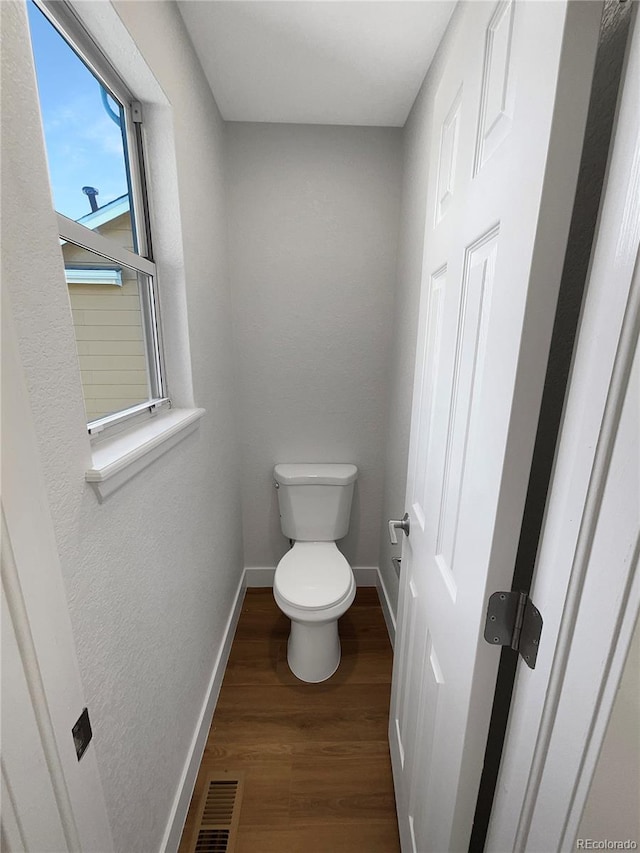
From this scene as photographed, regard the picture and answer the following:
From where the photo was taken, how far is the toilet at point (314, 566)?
4.74ft

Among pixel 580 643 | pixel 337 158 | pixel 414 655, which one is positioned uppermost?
pixel 337 158

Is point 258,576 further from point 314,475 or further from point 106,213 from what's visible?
point 106,213

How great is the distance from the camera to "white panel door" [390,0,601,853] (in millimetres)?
400

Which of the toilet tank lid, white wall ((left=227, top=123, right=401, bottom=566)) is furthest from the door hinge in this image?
white wall ((left=227, top=123, right=401, bottom=566))

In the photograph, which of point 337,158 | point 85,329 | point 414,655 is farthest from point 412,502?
point 337,158

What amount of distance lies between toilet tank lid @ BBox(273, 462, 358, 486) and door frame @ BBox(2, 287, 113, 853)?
4.56 ft

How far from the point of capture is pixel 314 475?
186 centimetres

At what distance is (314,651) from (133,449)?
1252 mm

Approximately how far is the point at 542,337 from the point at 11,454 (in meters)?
0.62

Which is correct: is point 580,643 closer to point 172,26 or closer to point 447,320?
point 447,320

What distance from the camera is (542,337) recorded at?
0.43 meters

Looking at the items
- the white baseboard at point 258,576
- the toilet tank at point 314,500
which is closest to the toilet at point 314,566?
the toilet tank at point 314,500

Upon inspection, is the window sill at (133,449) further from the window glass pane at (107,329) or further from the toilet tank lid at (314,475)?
the toilet tank lid at (314,475)

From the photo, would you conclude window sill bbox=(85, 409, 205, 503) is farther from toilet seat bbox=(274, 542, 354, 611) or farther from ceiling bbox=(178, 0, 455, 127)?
ceiling bbox=(178, 0, 455, 127)
